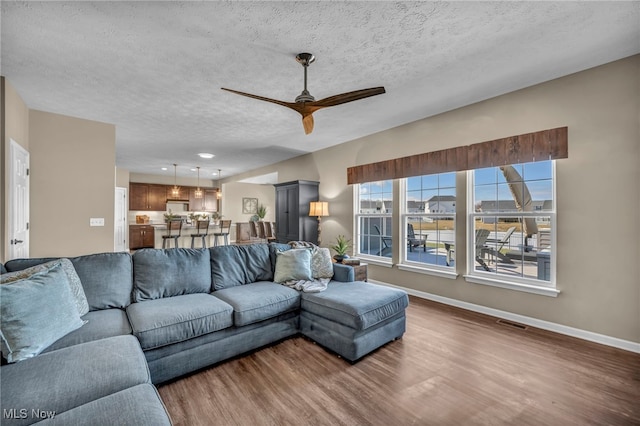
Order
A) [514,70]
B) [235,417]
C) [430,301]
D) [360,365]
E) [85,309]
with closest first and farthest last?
[235,417], [85,309], [360,365], [514,70], [430,301]

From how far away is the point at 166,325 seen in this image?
6.57 ft

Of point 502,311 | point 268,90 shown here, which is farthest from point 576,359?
point 268,90

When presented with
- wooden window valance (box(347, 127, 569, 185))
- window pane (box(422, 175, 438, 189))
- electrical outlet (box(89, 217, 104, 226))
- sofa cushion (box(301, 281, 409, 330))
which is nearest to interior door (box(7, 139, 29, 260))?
electrical outlet (box(89, 217, 104, 226))

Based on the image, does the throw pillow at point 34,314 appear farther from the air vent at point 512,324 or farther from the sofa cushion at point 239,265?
the air vent at point 512,324

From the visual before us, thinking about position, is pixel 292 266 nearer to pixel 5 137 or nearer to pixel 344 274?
pixel 344 274

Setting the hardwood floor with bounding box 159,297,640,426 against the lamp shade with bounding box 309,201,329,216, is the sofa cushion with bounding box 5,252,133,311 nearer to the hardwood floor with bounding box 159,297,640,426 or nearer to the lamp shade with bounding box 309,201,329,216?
the hardwood floor with bounding box 159,297,640,426

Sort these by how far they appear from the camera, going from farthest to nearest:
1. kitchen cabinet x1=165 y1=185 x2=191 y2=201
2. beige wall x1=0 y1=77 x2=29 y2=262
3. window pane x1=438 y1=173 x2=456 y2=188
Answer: kitchen cabinet x1=165 y1=185 x2=191 y2=201, window pane x1=438 y1=173 x2=456 y2=188, beige wall x1=0 y1=77 x2=29 y2=262

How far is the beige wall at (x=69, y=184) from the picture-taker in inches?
148

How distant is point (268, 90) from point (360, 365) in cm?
291

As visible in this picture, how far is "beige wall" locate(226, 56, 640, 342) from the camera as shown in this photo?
2.52 metres

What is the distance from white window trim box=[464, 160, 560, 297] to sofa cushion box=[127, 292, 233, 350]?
9.91 feet

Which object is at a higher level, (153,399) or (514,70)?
(514,70)

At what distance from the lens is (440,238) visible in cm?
405

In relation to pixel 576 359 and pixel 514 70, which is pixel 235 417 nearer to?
pixel 576 359
